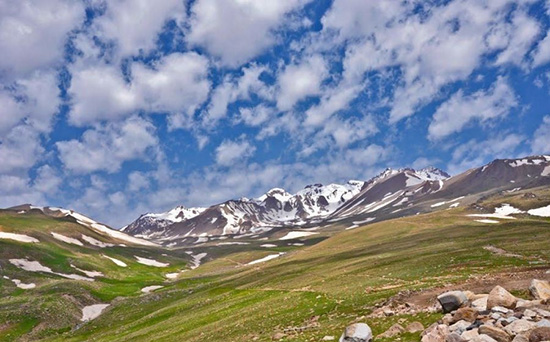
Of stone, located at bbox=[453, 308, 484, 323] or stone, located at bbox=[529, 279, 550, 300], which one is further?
stone, located at bbox=[529, 279, 550, 300]

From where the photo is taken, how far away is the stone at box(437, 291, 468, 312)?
26.3 metres

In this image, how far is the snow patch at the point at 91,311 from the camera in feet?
269

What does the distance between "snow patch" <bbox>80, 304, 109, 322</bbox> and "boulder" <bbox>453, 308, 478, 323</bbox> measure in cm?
7742

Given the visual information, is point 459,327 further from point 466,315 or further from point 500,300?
point 500,300

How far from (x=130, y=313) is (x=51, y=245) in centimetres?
10788

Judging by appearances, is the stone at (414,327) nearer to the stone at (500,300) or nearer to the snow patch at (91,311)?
the stone at (500,300)

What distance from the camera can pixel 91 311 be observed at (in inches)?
3460


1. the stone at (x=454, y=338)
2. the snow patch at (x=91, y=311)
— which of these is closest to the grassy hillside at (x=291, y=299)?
the snow patch at (x=91, y=311)

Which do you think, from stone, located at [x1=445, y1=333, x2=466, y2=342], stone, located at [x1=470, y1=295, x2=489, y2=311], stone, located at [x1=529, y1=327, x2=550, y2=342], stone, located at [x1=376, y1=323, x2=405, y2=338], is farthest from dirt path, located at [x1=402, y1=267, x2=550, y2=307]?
stone, located at [x1=529, y1=327, x2=550, y2=342]

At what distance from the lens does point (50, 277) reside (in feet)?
390

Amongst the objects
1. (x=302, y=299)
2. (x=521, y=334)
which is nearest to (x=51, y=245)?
(x=302, y=299)

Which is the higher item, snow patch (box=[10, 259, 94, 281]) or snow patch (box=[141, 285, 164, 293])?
snow patch (box=[10, 259, 94, 281])

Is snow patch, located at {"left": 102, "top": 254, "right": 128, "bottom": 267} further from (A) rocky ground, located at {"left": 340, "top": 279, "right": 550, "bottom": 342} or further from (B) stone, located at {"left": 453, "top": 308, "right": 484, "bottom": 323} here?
(B) stone, located at {"left": 453, "top": 308, "right": 484, "bottom": 323}

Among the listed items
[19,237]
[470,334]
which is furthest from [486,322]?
[19,237]
